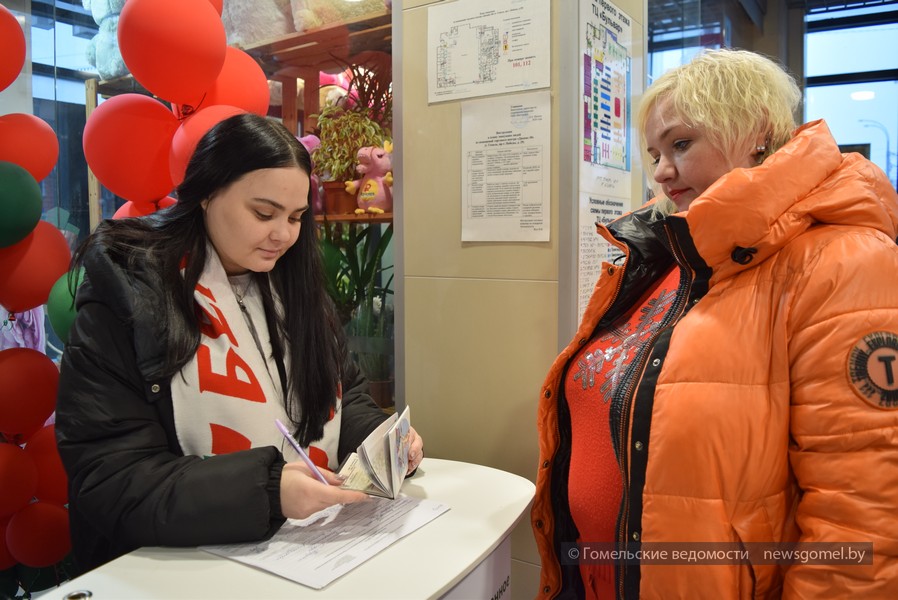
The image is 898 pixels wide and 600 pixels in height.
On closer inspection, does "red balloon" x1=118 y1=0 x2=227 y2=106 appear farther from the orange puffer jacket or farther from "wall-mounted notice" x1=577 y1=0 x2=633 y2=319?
the orange puffer jacket

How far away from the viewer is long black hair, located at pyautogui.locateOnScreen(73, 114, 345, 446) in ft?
4.30

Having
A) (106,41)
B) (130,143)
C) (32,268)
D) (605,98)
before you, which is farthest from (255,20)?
(605,98)

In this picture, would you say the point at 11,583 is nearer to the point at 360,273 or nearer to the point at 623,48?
the point at 360,273

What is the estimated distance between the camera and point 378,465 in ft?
4.08

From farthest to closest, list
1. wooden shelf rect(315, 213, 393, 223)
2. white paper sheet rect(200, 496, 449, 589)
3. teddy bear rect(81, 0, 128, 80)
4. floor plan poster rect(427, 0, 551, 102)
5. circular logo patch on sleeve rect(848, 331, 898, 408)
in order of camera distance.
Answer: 1. teddy bear rect(81, 0, 128, 80)
2. wooden shelf rect(315, 213, 393, 223)
3. floor plan poster rect(427, 0, 551, 102)
4. white paper sheet rect(200, 496, 449, 589)
5. circular logo patch on sleeve rect(848, 331, 898, 408)

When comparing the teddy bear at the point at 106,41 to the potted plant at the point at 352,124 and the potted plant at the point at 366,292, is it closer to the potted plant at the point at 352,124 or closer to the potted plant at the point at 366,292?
the potted plant at the point at 352,124

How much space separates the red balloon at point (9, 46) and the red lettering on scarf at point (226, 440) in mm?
1290

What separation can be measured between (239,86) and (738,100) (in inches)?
56.8

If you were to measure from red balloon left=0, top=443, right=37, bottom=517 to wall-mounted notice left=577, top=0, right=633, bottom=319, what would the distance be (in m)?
1.66

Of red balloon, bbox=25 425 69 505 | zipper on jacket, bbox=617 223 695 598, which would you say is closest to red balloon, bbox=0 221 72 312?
red balloon, bbox=25 425 69 505

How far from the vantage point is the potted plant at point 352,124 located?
237 cm

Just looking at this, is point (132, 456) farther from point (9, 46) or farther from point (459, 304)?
point (9, 46)

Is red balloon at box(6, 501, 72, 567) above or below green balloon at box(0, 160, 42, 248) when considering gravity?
below

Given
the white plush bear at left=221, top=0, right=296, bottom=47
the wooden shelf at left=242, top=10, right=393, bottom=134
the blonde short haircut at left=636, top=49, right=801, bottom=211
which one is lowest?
the blonde short haircut at left=636, top=49, right=801, bottom=211
